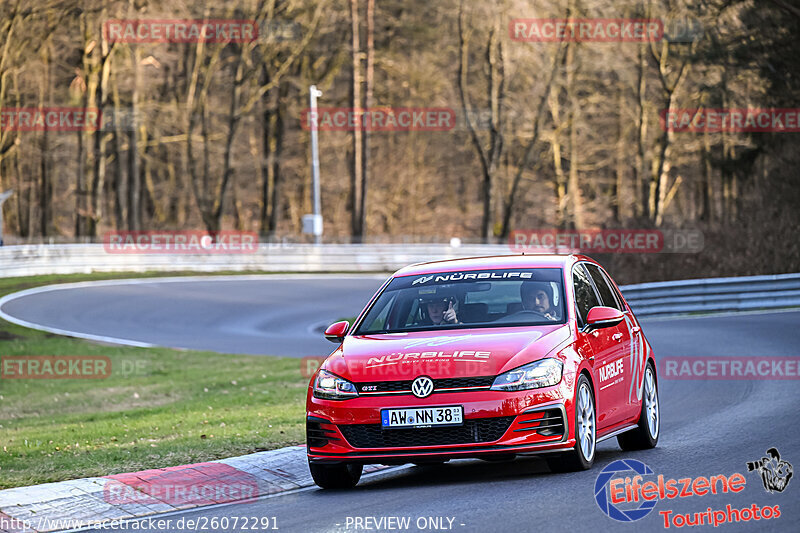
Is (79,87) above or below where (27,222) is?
above

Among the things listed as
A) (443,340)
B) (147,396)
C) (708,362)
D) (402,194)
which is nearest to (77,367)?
(147,396)

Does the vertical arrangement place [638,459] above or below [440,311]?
below

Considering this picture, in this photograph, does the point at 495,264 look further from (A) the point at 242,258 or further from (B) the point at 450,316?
(A) the point at 242,258

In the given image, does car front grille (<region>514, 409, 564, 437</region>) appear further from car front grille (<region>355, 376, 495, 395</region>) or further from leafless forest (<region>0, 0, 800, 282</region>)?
leafless forest (<region>0, 0, 800, 282</region>)

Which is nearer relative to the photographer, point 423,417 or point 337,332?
point 423,417

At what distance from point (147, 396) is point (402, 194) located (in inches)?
2055

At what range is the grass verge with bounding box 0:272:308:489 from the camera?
10289mm

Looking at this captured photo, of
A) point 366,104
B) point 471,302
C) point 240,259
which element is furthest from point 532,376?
point 366,104

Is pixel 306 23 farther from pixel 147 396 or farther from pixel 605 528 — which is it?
pixel 605 528

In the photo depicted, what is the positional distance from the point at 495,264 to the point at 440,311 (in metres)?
0.73

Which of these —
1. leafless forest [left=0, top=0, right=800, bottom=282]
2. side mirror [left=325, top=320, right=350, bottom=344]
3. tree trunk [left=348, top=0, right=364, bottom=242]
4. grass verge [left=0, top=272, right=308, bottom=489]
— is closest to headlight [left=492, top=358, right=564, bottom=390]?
side mirror [left=325, top=320, right=350, bottom=344]

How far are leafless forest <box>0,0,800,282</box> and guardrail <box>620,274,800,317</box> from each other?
11482 mm

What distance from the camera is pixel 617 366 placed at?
9570mm

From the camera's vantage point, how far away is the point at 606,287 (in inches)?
416
